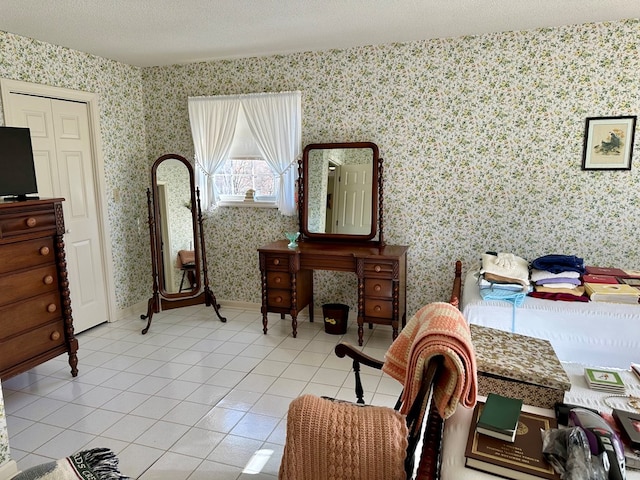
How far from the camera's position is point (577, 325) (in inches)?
104

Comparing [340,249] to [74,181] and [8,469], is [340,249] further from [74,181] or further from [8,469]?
[8,469]

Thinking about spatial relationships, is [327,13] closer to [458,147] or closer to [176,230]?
[458,147]

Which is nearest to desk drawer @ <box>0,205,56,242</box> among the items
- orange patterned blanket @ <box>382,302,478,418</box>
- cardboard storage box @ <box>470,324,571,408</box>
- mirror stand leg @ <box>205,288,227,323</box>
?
mirror stand leg @ <box>205,288,227,323</box>

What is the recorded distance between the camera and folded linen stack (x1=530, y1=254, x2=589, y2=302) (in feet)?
9.33

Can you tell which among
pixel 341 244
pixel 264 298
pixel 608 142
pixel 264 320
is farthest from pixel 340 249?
pixel 608 142

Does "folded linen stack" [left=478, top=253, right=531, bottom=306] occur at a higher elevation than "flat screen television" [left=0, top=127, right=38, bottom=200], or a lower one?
lower

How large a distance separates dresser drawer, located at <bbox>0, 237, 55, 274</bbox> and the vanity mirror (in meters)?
2.01

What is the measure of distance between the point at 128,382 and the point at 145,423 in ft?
2.00

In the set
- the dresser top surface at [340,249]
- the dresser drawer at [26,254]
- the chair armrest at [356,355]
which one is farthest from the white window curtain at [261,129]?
the chair armrest at [356,355]

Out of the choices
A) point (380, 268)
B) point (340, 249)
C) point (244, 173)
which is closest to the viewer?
point (380, 268)

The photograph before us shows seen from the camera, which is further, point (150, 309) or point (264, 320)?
point (150, 309)

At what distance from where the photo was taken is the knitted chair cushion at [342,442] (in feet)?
4.21

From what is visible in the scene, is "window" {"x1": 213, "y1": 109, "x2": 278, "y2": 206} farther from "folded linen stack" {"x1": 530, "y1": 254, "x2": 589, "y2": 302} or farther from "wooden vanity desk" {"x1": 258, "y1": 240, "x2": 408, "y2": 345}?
"folded linen stack" {"x1": 530, "y1": 254, "x2": 589, "y2": 302}

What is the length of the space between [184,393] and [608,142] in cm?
352
